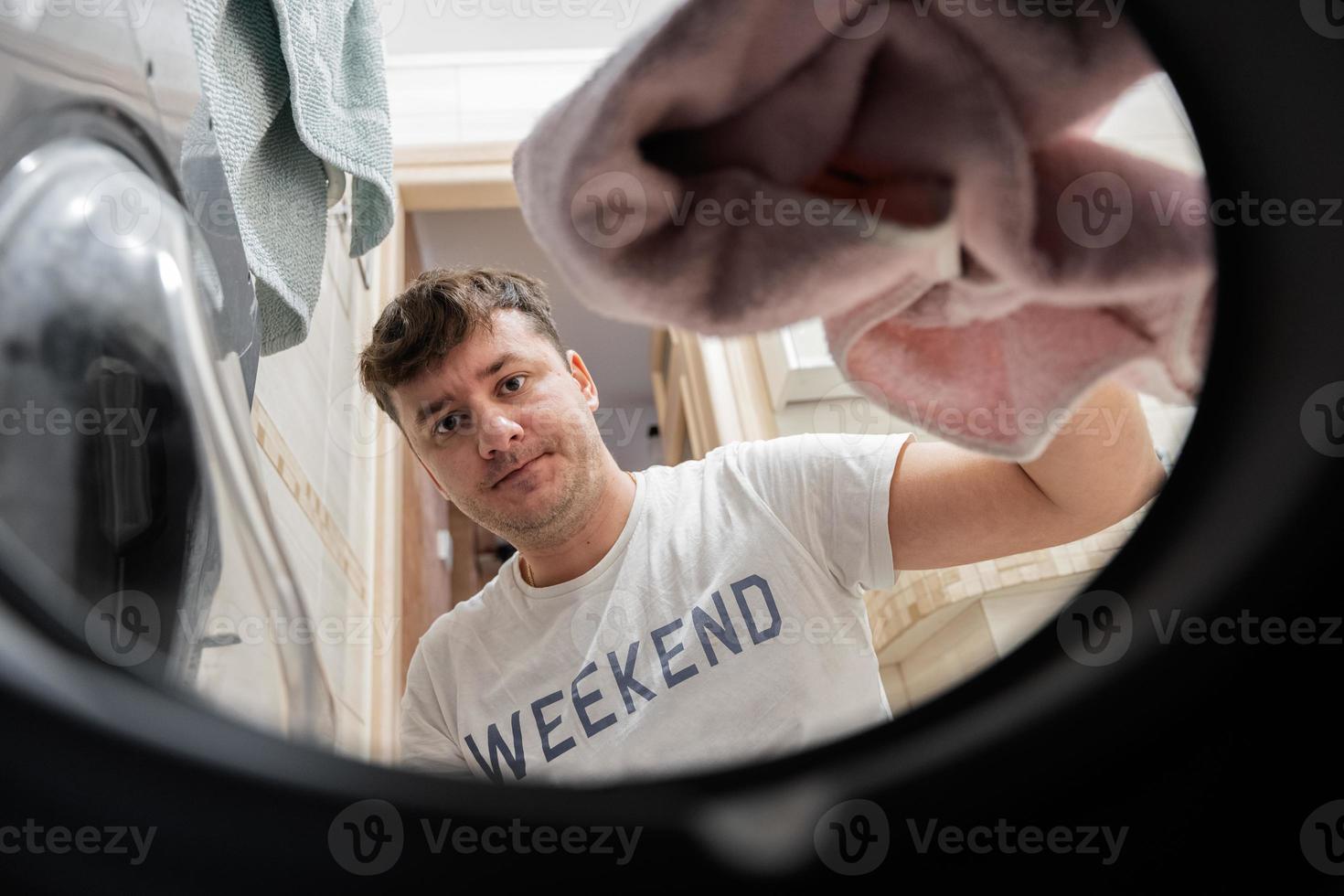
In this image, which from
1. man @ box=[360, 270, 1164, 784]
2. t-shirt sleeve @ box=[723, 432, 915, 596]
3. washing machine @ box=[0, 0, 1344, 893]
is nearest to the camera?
washing machine @ box=[0, 0, 1344, 893]

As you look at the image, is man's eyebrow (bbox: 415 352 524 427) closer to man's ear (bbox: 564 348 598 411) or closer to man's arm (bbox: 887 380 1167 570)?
man's ear (bbox: 564 348 598 411)

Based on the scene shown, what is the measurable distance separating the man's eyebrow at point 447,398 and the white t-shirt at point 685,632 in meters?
0.09

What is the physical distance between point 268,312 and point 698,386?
293 millimetres

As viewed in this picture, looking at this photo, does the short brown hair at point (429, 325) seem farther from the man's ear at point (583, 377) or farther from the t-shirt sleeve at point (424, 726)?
the t-shirt sleeve at point (424, 726)

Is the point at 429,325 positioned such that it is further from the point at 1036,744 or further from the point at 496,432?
the point at 1036,744

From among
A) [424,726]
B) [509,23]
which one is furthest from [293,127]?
[424,726]

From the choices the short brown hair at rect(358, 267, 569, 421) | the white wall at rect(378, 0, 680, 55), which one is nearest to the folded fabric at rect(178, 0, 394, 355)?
the white wall at rect(378, 0, 680, 55)

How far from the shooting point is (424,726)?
1.42 feet

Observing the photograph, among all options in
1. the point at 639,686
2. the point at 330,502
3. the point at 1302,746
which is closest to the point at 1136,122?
the point at 1302,746

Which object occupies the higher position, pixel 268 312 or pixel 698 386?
pixel 268 312

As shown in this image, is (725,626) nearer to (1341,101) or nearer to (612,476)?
(612,476)

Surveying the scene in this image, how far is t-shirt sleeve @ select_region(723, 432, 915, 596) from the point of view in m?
0.45

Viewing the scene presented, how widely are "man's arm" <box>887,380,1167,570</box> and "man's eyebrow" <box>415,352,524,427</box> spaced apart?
170mm

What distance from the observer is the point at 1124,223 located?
256 mm
